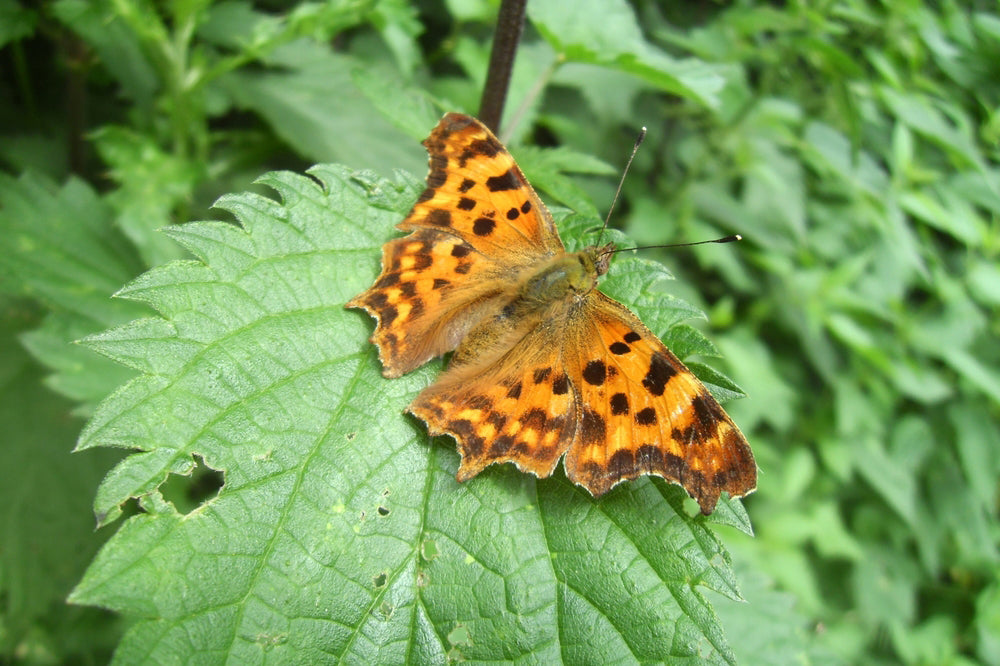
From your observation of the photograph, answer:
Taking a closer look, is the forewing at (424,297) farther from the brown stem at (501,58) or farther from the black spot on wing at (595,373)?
the brown stem at (501,58)

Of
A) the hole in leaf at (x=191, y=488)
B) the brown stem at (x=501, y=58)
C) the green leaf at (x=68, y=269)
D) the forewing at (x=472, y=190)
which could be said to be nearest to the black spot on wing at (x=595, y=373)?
the forewing at (x=472, y=190)

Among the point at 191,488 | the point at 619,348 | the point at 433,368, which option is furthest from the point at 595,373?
the point at 191,488

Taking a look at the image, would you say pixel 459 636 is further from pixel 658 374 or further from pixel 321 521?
pixel 658 374

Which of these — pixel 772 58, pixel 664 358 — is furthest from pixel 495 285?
pixel 772 58

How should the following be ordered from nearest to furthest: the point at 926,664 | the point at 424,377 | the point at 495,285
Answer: the point at 424,377 → the point at 495,285 → the point at 926,664

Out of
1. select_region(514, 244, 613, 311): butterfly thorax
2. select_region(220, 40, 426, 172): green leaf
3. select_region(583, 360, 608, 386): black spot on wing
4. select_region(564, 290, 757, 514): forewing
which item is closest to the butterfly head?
select_region(514, 244, 613, 311): butterfly thorax

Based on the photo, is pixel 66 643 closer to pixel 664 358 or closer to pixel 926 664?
pixel 664 358

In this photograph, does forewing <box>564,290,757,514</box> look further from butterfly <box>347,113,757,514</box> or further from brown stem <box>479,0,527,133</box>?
brown stem <box>479,0,527,133</box>
